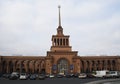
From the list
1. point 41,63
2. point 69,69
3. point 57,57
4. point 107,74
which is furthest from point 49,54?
point 107,74

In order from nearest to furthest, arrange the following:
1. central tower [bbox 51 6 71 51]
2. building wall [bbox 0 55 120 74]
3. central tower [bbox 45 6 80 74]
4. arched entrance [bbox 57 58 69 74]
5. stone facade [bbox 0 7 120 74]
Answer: central tower [bbox 45 6 80 74]
stone facade [bbox 0 7 120 74]
arched entrance [bbox 57 58 69 74]
building wall [bbox 0 55 120 74]
central tower [bbox 51 6 71 51]

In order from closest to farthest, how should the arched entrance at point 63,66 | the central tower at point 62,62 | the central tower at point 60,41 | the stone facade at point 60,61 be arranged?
the central tower at point 62,62 < the stone facade at point 60,61 < the arched entrance at point 63,66 < the central tower at point 60,41

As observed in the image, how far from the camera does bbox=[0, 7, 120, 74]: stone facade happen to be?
95.8 meters

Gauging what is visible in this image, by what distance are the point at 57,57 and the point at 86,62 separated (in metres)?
17.6

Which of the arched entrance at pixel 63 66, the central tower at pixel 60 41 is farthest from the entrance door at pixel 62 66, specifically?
the central tower at pixel 60 41

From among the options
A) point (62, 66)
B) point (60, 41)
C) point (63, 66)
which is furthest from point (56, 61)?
point (60, 41)

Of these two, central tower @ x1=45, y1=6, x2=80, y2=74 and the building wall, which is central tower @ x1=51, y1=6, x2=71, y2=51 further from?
the building wall

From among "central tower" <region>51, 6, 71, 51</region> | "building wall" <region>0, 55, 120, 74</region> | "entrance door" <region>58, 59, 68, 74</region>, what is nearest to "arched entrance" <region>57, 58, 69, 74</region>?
"entrance door" <region>58, 59, 68, 74</region>

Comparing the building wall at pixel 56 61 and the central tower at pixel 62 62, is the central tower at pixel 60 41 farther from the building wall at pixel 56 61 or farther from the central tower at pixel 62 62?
the building wall at pixel 56 61

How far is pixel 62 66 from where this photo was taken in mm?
96750

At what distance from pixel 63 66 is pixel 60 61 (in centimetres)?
220

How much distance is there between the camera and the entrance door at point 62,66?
9606cm

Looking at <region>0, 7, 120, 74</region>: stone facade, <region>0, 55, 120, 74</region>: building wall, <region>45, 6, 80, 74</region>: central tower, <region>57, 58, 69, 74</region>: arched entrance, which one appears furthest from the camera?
<region>0, 55, 120, 74</region>: building wall

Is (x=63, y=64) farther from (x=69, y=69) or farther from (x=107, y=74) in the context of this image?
(x=107, y=74)
